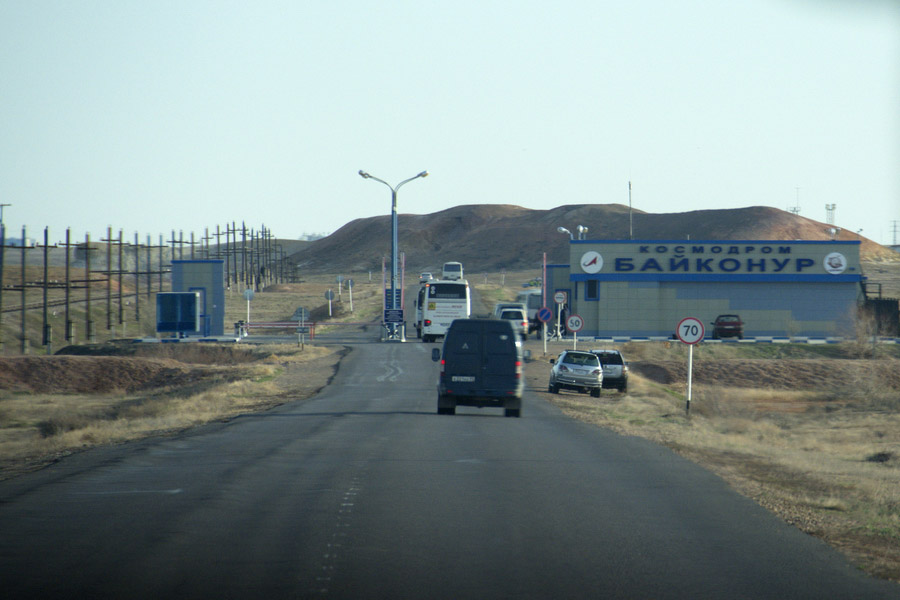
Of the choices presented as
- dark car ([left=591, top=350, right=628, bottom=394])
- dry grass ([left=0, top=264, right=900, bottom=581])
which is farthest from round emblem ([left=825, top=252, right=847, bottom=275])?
dark car ([left=591, top=350, right=628, bottom=394])

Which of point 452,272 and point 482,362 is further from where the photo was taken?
point 452,272

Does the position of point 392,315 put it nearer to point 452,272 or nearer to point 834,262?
point 834,262

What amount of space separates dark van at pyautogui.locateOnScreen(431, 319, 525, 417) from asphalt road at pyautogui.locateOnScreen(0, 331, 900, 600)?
6148 mm

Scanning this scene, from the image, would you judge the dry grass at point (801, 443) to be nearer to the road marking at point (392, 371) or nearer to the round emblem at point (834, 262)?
the road marking at point (392, 371)

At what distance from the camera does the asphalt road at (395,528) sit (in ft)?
21.8

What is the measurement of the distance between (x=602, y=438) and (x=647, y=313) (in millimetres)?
44713

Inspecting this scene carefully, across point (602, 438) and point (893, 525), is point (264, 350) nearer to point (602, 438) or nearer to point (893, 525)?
point (602, 438)

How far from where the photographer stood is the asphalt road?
6.64 metres

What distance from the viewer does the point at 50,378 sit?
39312 millimetres

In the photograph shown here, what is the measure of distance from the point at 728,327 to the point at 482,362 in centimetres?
3985

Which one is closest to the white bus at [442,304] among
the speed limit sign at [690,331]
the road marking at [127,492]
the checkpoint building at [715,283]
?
the checkpoint building at [715,283]

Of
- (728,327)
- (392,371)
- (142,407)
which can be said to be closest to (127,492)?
(142,407)

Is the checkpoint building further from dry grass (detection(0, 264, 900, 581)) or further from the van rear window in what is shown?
the van rear window

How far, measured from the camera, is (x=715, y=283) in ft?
200
